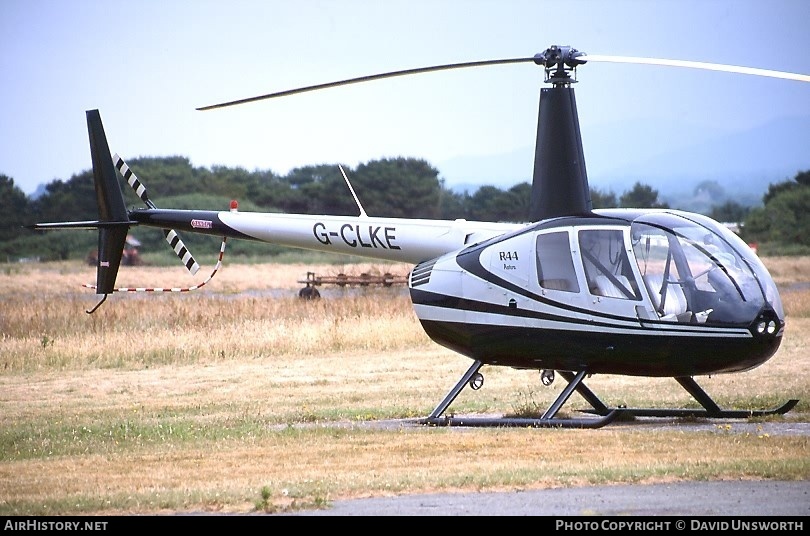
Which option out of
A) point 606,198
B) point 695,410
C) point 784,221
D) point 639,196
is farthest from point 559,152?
point 784,221

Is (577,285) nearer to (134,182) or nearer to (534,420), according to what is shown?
(534,420)

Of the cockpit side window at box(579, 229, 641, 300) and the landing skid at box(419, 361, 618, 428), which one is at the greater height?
the cockpit side window at box(579, 229, 641, 300)

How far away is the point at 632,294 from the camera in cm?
1307

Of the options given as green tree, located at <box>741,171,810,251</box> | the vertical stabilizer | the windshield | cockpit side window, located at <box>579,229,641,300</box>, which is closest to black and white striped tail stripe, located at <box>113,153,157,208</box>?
the vertical stabilizer

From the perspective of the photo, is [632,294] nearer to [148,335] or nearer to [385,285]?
[148,335]

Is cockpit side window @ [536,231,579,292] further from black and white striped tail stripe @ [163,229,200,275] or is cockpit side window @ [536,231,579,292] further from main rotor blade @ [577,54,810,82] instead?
black and white striped tail stripe @ [163,229,200,275]

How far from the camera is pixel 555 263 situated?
44.6ft

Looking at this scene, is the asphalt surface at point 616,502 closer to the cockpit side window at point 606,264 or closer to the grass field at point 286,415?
the grass field at point 286,415

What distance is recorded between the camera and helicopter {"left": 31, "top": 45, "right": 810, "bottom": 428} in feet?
42.1

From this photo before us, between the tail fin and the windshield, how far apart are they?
24.1 feet

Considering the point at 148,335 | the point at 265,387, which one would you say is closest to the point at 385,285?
the point at 148,335

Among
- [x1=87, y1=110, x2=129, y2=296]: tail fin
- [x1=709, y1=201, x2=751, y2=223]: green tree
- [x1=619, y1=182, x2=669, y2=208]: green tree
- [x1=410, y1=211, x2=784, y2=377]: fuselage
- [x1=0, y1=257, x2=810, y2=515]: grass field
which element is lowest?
[x1=0, y1=257, x2=810, y2=515]: grass field

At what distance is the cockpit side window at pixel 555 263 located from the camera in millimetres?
13453

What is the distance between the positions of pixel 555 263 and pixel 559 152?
1.25m
